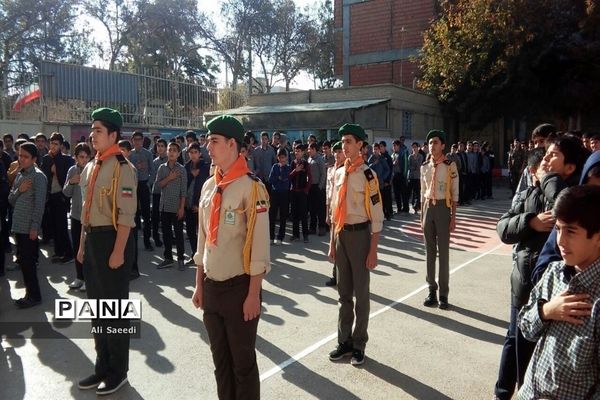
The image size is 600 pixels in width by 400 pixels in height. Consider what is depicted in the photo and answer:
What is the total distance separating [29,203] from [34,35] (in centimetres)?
2751

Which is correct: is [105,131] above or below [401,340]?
above

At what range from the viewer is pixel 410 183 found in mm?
13922

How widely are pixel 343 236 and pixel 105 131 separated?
215 centimetres

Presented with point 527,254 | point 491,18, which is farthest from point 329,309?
point 491,18

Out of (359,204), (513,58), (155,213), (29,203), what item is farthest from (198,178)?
(513,58)

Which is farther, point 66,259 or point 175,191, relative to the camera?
point 66,259

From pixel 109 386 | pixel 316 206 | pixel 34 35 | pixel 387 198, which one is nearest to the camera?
pixel 109 386

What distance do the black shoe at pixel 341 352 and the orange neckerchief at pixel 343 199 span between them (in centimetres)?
101

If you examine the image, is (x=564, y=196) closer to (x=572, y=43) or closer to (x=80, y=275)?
(x=80, y=275)

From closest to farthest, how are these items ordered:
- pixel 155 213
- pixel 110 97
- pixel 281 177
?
pixel 155 213 < pixel 281 177 < pixel 110 97

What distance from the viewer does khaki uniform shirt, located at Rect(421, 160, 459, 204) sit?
568cm

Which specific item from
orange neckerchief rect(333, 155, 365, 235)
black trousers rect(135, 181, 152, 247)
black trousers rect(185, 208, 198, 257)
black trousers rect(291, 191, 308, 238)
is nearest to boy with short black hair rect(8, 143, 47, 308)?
black trousers rect(185, 208, 198, 257)

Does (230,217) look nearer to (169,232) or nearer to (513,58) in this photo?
(169,232)

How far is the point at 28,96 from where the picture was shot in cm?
1584
